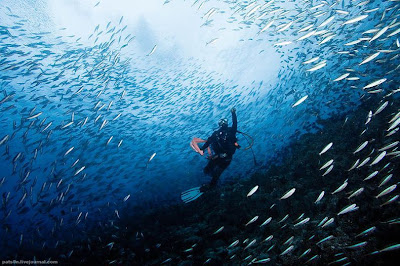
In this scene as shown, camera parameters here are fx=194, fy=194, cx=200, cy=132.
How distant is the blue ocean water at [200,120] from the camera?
18.7ft

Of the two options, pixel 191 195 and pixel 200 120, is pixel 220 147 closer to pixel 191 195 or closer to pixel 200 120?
pixel 191 195

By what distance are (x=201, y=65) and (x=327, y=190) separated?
27.0 m

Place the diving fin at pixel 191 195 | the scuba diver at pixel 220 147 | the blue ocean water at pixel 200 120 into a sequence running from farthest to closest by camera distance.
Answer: the diving fin at pixel 191 195, the scuba diver at pixel 220 147, the blue ocean water at pixel 200 120

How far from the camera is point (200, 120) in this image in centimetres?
4016

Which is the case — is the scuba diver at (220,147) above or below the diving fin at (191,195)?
above

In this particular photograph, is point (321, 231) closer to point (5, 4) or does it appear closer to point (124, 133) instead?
point (5, 4)

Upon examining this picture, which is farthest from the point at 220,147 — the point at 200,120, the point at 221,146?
the point at 200,120

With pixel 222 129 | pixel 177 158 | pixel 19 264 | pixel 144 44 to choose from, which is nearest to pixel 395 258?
pixel 222 129

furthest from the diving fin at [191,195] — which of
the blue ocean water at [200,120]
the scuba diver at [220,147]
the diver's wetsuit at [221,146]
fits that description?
the blue ocean water at [200,120]

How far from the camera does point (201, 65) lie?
30281mm

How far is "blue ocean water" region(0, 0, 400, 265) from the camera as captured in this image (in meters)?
5.71

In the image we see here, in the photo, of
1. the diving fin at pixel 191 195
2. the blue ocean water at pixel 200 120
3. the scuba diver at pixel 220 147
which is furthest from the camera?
the diving fin at pixel 191 195

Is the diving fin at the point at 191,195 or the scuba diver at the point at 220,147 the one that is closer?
the scuba diver at the point at 220,147

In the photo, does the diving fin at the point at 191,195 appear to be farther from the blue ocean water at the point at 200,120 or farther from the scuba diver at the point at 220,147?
the blue ocean water at the point at 200,120
